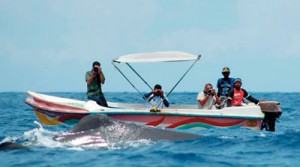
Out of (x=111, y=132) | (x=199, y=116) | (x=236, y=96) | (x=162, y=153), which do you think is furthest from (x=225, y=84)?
(x=162, y=153)

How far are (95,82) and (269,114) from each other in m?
5.57

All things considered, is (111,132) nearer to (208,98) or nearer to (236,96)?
(208,98)

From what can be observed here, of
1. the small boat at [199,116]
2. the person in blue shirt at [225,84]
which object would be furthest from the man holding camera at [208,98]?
the small boat at [199,116]

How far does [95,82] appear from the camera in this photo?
17.9 metres

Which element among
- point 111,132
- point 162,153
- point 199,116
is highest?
point 199,116

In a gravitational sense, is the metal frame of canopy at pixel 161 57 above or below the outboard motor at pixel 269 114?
above

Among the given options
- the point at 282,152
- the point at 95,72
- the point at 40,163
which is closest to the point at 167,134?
the point at 282,152

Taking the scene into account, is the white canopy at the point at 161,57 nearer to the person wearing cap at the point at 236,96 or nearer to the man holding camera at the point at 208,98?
the man holding camera at the point at 208,98

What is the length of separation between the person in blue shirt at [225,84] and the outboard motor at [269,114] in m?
1.29

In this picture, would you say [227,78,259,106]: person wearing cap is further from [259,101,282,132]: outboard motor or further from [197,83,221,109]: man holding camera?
[259,101,282,132]: outboard motor

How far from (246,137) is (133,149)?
13.7ft

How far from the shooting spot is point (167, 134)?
42.3 ft

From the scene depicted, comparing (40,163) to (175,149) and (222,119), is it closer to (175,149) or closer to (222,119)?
(175,149)

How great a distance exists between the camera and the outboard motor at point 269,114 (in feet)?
54.5
